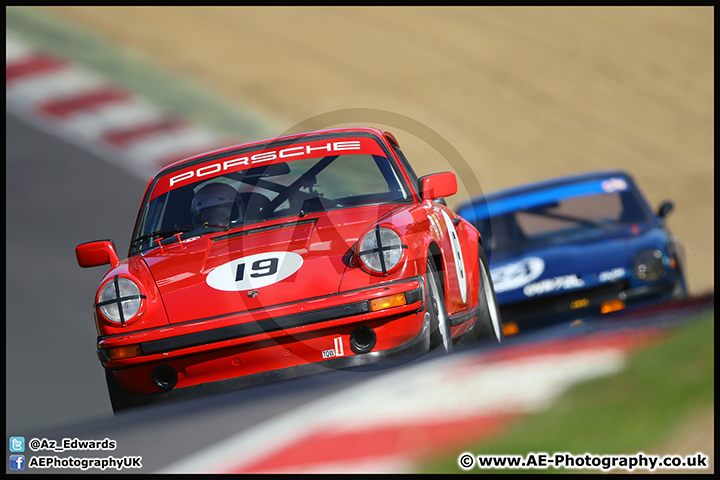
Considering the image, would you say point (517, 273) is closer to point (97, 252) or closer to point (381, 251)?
point (381, 251)

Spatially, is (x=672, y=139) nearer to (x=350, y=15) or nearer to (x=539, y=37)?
(x=539, y=37)

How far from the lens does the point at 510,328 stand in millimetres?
7227

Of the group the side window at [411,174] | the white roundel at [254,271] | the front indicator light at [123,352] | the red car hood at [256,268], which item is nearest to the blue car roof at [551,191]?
the side window at [411,174]

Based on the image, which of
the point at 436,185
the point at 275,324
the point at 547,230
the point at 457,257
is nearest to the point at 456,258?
the point at 457,257

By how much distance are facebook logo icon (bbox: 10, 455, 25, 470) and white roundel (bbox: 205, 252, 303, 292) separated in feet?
3.44

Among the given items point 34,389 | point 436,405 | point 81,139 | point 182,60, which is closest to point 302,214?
point 436,405

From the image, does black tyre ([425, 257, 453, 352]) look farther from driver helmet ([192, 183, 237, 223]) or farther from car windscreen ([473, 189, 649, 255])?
car windscreen ([473, 189, 649, 255])

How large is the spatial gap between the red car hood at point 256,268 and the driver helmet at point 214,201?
39cm

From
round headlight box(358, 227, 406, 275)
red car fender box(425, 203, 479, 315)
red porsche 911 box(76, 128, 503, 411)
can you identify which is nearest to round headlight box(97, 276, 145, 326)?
red porsche 911 box(76, 128, 503, 411)

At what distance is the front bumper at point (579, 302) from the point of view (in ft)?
A: 23.3

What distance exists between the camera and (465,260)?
557cm

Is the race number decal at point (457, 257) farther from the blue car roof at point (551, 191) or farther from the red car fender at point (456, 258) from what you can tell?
the blue car roof at point (551, 191)

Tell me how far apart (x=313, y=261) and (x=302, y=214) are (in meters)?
0.61

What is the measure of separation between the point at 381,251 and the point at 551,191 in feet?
14.7
